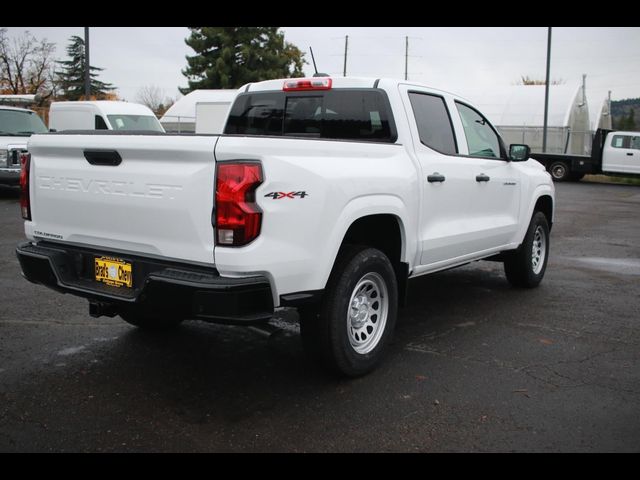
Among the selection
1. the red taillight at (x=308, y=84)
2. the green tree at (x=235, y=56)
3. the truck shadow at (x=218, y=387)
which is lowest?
the truck shadow at (x=218, y=387)

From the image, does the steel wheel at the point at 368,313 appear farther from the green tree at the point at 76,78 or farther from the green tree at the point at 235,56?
the green tree at the point at 76,78

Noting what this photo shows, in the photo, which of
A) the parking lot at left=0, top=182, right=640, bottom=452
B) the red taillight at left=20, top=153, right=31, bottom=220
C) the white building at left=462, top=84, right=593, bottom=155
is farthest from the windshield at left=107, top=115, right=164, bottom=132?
the white building at left=462, top=84, right=593, bottom=155

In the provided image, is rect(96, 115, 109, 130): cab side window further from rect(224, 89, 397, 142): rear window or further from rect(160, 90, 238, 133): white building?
rect(160, 90, 238, 133): white building

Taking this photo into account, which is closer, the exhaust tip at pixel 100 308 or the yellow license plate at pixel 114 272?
the yellow license plate at pixel 114 272

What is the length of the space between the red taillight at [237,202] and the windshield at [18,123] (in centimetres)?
1277

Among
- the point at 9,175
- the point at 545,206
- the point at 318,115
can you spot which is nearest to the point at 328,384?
the point at 318,115

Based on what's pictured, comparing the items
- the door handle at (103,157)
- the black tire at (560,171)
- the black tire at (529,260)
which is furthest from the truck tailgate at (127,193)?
the black tire at (560,171)

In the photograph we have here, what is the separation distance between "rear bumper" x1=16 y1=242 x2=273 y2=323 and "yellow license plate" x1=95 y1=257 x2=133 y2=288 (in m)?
0.03

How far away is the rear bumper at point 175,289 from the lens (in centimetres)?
343

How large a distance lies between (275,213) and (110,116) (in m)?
17.0

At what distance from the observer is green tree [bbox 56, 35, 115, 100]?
53969 mm

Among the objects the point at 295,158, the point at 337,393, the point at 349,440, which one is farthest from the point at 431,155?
the point at 349,440

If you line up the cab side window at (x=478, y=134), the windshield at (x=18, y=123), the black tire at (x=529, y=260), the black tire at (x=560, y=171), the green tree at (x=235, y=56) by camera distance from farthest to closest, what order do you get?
the green tree at (x=235, y=56), the black tire at (x=560, y=171), the windshield at (x=18, y=123), the black tire at (x=529, y=260), the cab side window at (x=478, y=134)
